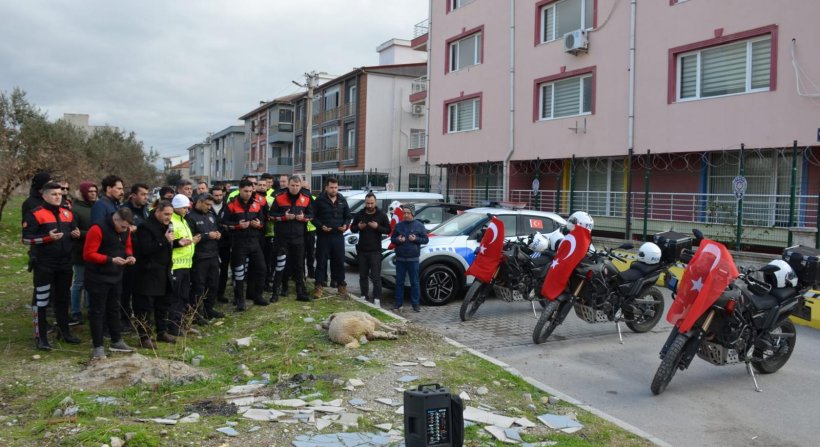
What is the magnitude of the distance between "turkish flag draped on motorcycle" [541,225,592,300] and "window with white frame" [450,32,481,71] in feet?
58.3

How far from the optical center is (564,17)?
21188 millimetres

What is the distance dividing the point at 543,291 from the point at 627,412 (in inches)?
102

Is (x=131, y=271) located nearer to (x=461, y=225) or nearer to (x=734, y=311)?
(x=461, y=225)

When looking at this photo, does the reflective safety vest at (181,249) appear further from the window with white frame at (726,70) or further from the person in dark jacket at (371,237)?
the window with white frame at (726,70)

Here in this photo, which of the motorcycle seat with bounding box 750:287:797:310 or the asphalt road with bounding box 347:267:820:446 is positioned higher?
the motorcycle seat with bounding box 750:287:797:310

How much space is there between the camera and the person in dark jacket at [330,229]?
34.3 feet

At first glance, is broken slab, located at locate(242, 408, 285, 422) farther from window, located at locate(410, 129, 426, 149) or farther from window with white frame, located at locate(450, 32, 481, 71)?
window, located at locate(410, 129, 426, 149)

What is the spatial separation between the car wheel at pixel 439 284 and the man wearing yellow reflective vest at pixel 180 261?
157 inches

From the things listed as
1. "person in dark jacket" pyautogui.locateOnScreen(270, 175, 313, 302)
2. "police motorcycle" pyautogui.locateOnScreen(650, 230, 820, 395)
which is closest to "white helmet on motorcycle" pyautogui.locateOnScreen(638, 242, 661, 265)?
"police motorcycle" pyautogui.locateOnScreen(650, 230, 820, 395)

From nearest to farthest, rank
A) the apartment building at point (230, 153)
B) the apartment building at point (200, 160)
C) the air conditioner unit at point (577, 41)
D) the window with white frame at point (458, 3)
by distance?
1. the air conditioner unit at point (577, 41)
2. the window with white frame at point (458, 3)
3. the apartment building at point (230, 153)
4. the apartment building at point (200, 160)

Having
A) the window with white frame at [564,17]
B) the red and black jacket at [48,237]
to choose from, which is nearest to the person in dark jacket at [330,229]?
the red and black jacket at [48,237]

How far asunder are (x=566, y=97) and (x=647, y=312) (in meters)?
13.2

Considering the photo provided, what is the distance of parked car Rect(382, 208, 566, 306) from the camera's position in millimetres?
10930

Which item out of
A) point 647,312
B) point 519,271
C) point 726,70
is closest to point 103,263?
point 519,271
